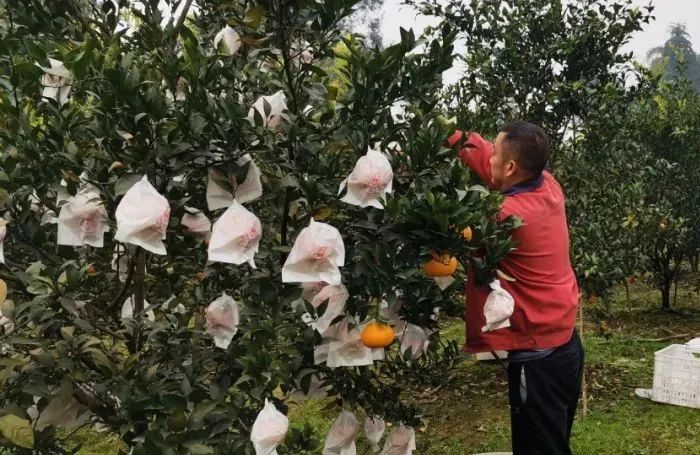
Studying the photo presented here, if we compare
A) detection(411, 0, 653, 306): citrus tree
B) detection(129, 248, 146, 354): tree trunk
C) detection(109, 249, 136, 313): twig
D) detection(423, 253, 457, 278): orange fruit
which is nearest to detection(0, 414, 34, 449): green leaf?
detection(129, 248, 146, 354): tree trunk

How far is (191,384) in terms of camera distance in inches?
69.2

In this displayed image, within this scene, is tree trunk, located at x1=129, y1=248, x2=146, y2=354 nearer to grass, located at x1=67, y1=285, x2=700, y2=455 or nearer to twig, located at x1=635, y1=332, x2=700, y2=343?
grass, located at x1=67, y1=285, x2=700, y2=455

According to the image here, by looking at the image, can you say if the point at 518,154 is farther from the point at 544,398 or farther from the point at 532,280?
the point at 544,398

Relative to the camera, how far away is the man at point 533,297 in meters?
2.31

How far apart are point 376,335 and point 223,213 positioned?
1.69 ft

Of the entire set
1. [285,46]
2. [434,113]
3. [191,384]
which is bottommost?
[191,384]

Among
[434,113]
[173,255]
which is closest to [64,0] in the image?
[173,255]

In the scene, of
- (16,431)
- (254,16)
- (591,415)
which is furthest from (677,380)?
(16,431)

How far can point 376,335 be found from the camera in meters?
1.78

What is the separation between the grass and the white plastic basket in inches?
2.7

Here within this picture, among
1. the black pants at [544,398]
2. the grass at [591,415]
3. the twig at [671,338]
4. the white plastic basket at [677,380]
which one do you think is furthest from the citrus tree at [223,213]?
the twig at [671,338]

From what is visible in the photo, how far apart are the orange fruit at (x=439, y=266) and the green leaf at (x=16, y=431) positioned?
1.05 metres

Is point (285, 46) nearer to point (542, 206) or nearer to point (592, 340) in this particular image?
point (542, 206)

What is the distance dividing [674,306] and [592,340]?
6.87 feet
